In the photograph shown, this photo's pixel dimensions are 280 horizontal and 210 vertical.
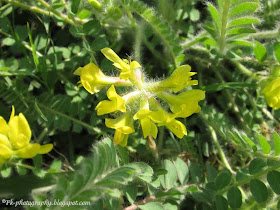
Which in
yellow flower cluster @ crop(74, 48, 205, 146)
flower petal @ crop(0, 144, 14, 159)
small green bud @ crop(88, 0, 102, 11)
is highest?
small green bud @ crop(88, 0, 102, 11)

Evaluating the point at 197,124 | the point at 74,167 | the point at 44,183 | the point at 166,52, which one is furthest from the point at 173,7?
the point at 44,183

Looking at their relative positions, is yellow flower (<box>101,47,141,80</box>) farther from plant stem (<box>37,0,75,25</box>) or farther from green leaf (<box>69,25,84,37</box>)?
plant stem (<box>37,0,75,25</box>)

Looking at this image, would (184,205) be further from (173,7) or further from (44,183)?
(173,7)

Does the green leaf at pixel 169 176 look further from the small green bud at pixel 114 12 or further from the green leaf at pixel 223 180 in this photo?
the small green bud at pixel 114 12

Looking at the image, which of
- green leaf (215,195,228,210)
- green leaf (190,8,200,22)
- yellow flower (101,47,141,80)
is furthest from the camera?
green leaf (190,8,200,22)

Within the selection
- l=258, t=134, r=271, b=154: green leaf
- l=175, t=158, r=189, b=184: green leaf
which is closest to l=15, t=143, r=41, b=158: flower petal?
l=175, t=158, r=189, b=184: green leaf

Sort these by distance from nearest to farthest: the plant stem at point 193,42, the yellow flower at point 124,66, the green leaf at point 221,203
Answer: the yellow flower at point 124,66
the green leaf at point 221,203
the plant stem at point 193,42

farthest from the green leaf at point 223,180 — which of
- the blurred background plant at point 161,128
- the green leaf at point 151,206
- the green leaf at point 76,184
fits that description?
the green leaf at point 76,184

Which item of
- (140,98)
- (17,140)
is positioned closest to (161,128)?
(140,98)
